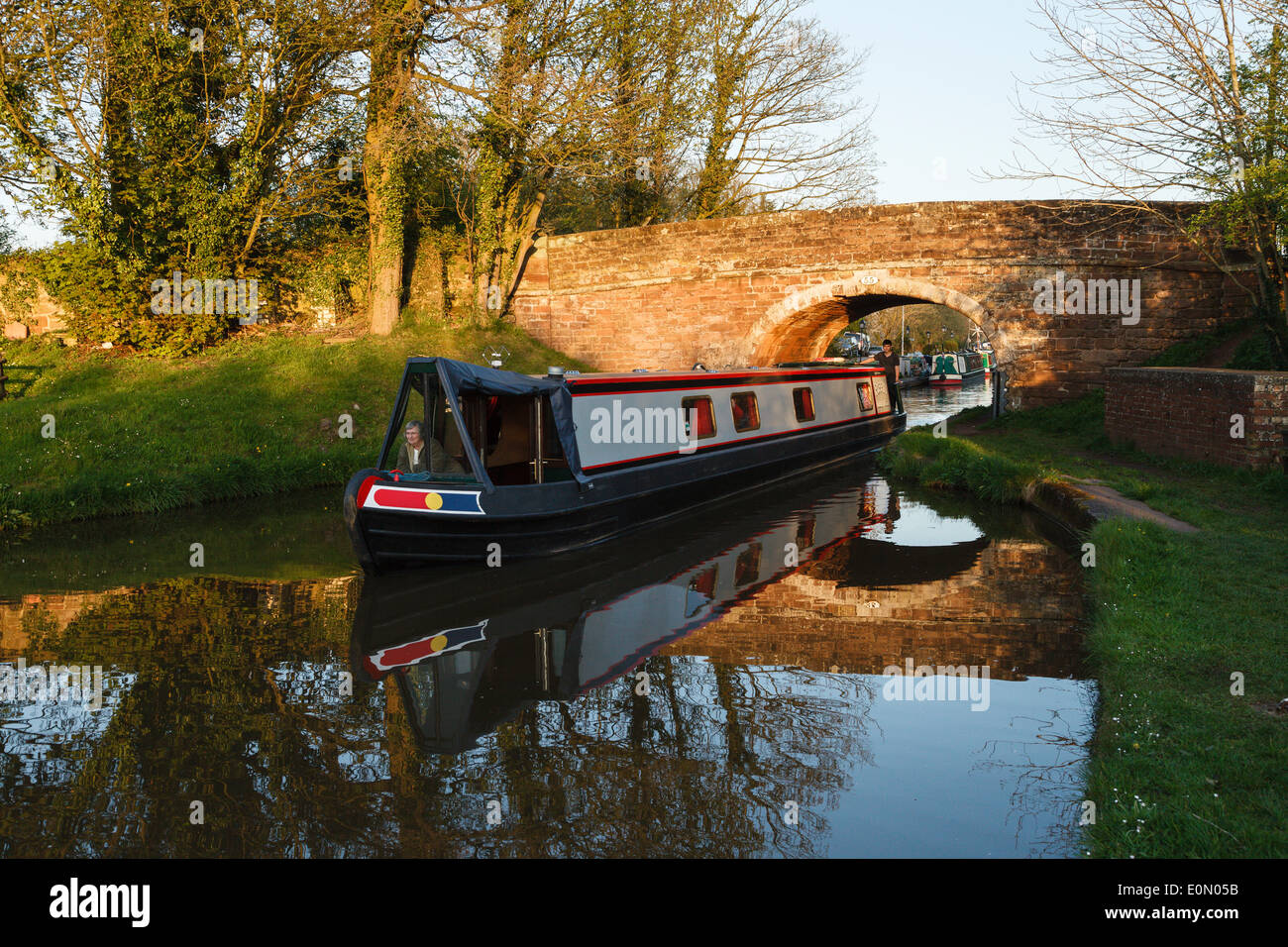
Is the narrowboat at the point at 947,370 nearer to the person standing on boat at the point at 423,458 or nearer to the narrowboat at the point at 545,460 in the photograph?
the narrowboat at the point at 545,460

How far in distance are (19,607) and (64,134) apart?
9.61 meters

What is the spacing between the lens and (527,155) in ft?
55.4

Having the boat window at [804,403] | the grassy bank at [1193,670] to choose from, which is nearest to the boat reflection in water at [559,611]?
the grassy bank at [1193,670]

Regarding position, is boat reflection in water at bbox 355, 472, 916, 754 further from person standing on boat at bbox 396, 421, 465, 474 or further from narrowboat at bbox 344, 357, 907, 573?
person standing on boat at bbox 396, 421, 465, 474

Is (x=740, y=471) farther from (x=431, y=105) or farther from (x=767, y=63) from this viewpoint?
(x=767, y=63)

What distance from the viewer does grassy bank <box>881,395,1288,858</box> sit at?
117 inches

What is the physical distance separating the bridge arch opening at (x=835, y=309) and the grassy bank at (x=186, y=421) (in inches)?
231

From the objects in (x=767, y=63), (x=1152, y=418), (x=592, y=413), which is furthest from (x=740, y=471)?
(x=767, y=63)

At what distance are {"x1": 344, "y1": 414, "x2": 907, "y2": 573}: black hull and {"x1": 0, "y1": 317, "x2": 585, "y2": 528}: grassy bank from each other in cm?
433

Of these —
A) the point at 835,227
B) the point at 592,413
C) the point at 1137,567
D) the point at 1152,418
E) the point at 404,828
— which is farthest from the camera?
the point at 835,227

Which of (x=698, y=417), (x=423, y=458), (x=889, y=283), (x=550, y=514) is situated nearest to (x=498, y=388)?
(x=423, y=458)

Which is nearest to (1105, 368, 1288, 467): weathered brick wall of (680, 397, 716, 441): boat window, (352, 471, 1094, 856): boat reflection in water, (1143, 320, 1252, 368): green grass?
(352, 471, 1094, 856): boat reflection in water

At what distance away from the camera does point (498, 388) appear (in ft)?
25.0
